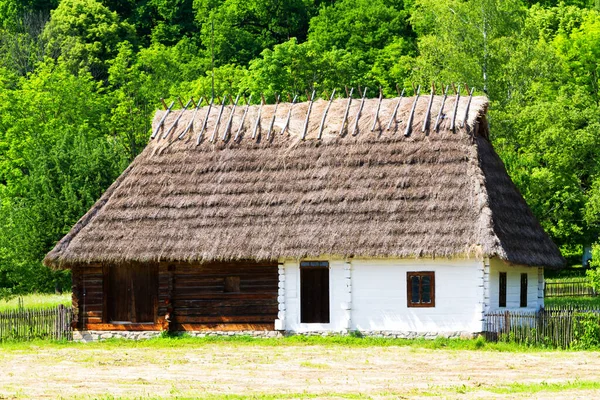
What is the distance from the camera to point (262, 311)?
37094 mm

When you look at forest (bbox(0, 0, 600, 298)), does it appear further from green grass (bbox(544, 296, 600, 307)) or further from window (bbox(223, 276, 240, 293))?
window (bbox(223, 276, 240, 293))

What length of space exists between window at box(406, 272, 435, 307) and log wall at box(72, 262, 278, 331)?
391 cm

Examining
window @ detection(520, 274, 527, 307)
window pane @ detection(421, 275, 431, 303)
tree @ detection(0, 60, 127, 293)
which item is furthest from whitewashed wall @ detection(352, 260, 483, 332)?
tree @ detection(0, 60, 127, 293)

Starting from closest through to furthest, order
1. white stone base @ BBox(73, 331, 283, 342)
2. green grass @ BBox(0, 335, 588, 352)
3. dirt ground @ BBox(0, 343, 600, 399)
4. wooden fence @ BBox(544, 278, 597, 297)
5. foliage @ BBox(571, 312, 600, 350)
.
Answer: dirt ground @ BBox(0, 343, 600, 399)
foliage @ BBox(571, 312, 600, 350)
green grass @ BBox(0, 335, 588, 352)
white stone base @ BBox(73, 331, 283, 342)
wooden fence @ BBox(544, 278, 597, 297)

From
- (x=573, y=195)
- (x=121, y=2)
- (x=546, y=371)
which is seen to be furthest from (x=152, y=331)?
(x=121, y=2)

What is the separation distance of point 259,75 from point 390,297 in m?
33.5

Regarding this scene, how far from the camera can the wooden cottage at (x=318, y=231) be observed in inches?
1393

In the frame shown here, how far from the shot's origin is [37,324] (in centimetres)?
3762

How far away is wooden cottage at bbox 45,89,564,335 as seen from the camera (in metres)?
35.4

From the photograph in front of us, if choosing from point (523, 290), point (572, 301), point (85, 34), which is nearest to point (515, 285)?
point (523, 290)

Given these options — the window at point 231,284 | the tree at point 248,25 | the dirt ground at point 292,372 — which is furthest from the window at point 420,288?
the tree at point 248,25

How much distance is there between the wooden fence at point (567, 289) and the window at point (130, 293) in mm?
17338

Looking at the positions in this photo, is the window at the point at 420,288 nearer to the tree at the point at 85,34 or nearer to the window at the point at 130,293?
the window at the point at 130,293

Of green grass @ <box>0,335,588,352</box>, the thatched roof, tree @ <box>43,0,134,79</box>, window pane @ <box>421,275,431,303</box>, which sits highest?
tree @ <box>43,0,134,79</box>
